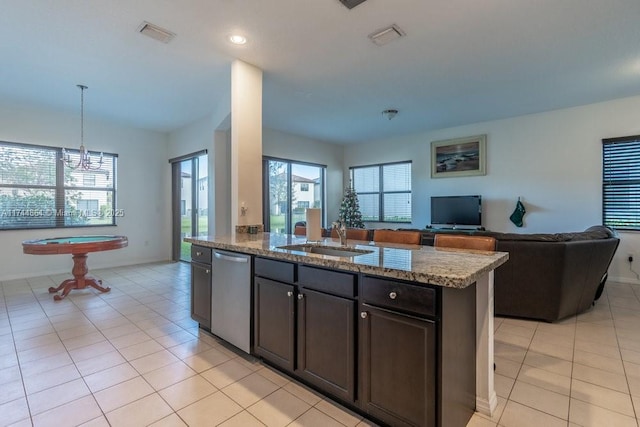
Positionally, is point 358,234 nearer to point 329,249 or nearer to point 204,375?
point 329,249

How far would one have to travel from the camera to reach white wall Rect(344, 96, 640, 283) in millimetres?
4762

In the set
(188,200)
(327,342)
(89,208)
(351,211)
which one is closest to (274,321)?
(327,342)

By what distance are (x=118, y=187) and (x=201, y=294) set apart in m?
4.46

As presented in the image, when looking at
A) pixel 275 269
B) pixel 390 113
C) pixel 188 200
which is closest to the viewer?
pixel 275 269

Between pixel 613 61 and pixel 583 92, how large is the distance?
1.04 meters

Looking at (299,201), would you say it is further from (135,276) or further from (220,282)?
(220,282)

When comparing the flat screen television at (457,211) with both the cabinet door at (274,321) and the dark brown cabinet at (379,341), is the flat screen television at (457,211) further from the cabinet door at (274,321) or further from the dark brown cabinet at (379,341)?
the cabinet door at (274,321)

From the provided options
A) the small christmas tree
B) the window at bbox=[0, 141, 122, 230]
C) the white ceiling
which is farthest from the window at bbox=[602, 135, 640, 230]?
the window at bbox=[0, 141, 122, 230]

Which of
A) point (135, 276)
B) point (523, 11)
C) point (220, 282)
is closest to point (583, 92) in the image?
point (523, 11)

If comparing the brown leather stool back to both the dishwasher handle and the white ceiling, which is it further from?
the white ceiling

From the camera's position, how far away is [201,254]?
285 cm

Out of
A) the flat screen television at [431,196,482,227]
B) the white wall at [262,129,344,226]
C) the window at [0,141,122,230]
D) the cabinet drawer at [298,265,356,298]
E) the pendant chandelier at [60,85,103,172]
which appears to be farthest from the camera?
the white wall at [262,129,344,226]

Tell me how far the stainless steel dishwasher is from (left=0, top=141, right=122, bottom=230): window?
14.2 ft

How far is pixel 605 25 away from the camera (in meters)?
2.77
